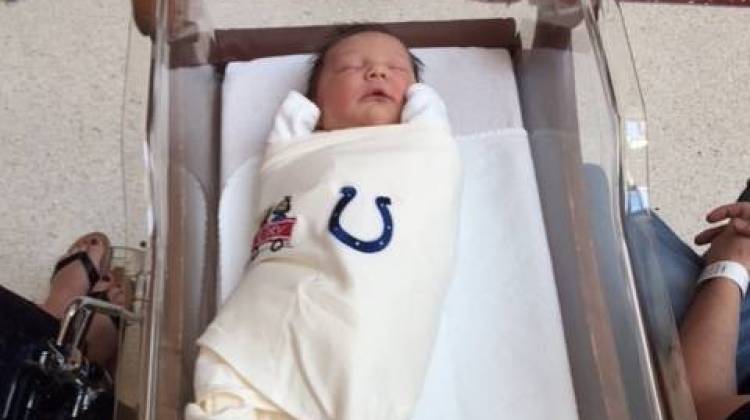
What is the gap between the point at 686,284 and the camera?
1.19 meters

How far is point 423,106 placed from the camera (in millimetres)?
1157

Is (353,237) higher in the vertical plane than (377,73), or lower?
lower

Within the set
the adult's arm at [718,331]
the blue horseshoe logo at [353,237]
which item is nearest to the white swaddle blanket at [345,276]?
the blue horseshoe logo at [353,237]

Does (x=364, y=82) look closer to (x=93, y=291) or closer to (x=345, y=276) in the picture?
(x=345, y=276)

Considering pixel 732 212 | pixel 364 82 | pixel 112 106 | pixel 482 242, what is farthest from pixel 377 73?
pixel 112 106

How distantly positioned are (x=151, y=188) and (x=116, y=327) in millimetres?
307

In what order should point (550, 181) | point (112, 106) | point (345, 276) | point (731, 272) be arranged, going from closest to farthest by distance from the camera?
point (345, 276)
point (731, 272)
point (550, 181)
point (112, 106)

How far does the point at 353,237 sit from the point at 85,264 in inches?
21.5

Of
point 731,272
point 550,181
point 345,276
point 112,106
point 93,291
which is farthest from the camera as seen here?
point 112,106

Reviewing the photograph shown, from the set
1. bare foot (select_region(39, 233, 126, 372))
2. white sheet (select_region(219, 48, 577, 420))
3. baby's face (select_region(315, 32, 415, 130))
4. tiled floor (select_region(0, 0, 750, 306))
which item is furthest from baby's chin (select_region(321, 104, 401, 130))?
bare foot (select_region(39, 233, 126, 372))

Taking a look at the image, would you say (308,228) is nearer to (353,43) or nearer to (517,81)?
(353,43)

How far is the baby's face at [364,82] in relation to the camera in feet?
3.84

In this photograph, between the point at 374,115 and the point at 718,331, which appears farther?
the point at 374,115

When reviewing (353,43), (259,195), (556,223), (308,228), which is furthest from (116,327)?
(556,223)
